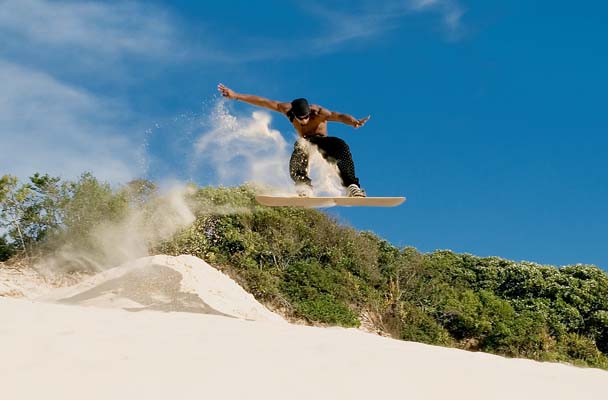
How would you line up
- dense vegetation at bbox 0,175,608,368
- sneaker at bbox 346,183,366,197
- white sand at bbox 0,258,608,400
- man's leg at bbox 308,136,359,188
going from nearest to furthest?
white sand at bbox 0,258,608,400, man's leg at bbox 308,136,359,188, sneaker at bbox 346,183,366,197, dense vegetation at bbox 0,175,608,368

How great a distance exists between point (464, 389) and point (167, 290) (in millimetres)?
5938

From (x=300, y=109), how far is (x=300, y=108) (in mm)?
13

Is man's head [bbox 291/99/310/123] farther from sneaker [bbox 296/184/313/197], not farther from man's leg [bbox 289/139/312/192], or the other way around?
sneaker [bbox 296/184/313/197]

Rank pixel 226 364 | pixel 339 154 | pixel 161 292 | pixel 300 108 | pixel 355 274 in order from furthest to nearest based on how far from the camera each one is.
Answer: pixel 355 274, pixel 161 292, pixel 339 154, pixel 300 108, pixel 226 364

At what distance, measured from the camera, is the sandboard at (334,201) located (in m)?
10.9

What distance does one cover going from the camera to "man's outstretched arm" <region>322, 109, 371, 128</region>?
424 inches

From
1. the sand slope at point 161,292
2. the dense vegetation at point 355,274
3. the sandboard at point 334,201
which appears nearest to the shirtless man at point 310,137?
the sandboard at point 334,201

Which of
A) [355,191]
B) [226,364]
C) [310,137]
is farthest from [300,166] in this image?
[226,364]

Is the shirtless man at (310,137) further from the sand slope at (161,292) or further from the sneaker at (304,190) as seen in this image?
the sand slope at (161,292)

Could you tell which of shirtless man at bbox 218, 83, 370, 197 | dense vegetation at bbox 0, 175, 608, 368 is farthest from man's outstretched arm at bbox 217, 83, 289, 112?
dense vegetation at bbox 0, 175, 608, 368

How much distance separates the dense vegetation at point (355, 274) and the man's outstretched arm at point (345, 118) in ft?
21.6

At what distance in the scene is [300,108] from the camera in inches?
412

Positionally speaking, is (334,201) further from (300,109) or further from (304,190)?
(300,109)

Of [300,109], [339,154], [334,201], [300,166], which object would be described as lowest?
[334,201]
